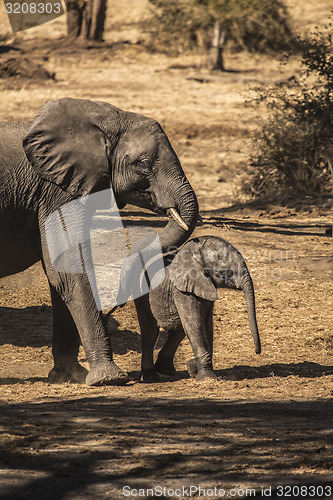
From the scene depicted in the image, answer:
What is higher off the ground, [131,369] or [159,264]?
[159,264]

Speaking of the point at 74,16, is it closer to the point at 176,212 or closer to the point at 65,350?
the point at 65,350

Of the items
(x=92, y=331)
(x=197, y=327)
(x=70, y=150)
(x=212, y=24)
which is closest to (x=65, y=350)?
(x=92, y=331)

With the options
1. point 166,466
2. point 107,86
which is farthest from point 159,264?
point 107,86

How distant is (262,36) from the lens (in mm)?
27562

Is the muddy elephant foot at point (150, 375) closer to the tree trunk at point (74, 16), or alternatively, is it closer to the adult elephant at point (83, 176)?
the adult elephant at point (83, 176)

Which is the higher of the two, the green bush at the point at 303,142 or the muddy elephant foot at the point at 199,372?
the green bush at the point at 303,142

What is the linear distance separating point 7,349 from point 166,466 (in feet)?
13.0

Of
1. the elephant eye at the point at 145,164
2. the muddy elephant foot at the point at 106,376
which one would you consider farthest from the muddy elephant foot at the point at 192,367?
the elephant eye at the point at 145,164

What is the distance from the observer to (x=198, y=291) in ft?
20.8

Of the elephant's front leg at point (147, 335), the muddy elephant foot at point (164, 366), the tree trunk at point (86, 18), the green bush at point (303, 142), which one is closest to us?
the elephant's front leg at point (147, 335)

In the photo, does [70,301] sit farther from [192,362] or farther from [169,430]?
[169,430]

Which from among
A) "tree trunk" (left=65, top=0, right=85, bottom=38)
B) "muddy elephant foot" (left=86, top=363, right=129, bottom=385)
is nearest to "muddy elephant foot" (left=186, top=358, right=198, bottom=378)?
"muddy elephant foot" (left=86, top=363, right=129, bottom=385)

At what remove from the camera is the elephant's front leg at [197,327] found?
637 centimetres

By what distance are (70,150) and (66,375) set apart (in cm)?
198
